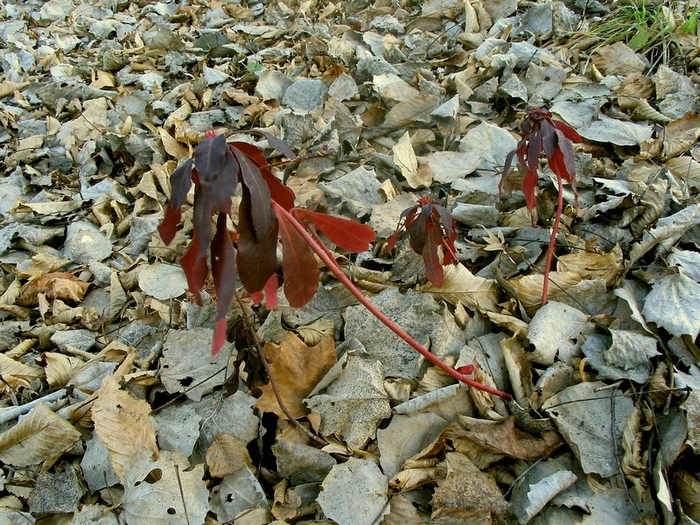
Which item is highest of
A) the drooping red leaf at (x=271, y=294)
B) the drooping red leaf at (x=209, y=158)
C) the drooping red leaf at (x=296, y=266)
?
the drooping red leaf at (x=209, y=158)

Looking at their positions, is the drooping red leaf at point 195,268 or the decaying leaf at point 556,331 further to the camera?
the decaying leaf at point 556,331

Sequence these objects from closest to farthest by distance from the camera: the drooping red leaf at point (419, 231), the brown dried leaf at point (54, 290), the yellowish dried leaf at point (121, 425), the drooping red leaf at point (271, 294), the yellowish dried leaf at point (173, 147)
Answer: the drooping red leaf at point (271, 294), the yellowish dried leaf at point (121, 425), the drooping red leaf at point (419, 231), the brown dried leaf at point (54, 290), the yellowish dried leaf at point (173, 147)

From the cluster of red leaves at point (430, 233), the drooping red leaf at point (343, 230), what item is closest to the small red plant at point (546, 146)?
the cluster of red leaves at point (430, 233)

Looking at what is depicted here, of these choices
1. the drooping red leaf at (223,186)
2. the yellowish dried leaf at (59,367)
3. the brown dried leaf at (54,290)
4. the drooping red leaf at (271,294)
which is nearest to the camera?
the drooping red leaf at (223,186)

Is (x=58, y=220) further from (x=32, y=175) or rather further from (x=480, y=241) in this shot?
(x=480, y=241)

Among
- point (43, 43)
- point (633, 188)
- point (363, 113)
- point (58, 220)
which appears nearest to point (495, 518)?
point (633, 188)

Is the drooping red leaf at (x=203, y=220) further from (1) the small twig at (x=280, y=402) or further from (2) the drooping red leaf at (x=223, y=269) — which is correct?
(1) the small twig at (x=280, y=402)

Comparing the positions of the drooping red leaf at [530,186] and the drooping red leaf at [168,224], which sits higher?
the drooping red leaf at [168,224]

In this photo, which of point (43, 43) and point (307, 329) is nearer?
point (307, 329)

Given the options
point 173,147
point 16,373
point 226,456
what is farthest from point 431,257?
point 173,147
